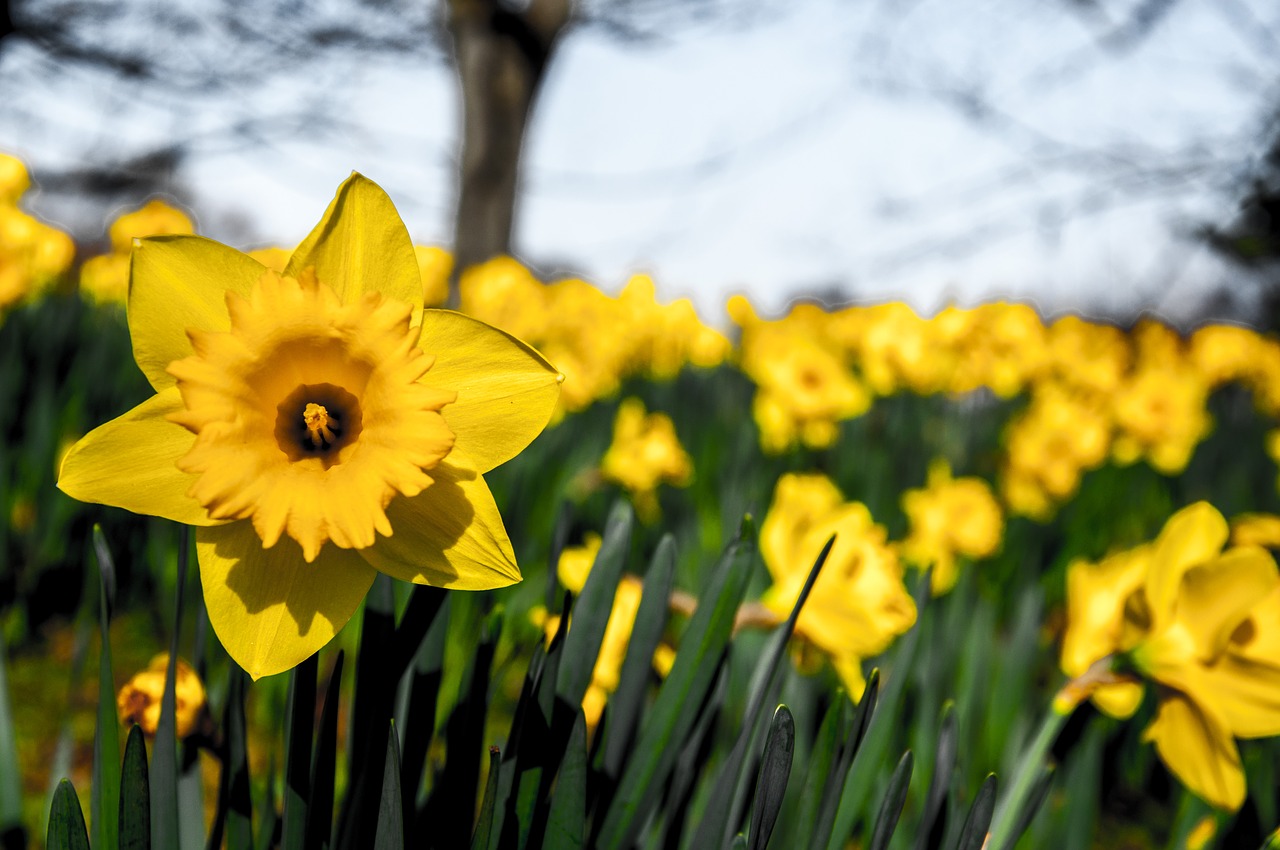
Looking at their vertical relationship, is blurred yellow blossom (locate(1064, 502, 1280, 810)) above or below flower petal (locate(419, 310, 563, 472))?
below

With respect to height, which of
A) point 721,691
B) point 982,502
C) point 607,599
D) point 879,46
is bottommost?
point 982,502

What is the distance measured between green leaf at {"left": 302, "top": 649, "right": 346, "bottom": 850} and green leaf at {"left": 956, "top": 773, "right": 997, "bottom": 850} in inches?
19.3

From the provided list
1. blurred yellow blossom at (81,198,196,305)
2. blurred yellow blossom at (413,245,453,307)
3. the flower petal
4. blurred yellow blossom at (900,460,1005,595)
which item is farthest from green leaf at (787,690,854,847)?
blurred yellow blossom at (81,198,196,305)

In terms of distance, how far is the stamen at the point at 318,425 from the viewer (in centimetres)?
74

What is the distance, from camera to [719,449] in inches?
115

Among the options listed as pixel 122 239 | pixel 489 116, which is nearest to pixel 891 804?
pixel 122 239

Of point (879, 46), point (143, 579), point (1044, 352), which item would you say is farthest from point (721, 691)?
point (879, 46)

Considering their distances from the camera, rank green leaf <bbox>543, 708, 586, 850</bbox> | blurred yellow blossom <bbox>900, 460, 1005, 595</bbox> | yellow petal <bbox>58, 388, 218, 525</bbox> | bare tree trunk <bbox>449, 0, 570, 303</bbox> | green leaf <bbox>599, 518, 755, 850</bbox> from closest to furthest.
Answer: yellow petal <bbox>58, 388, 218, 525</bbox> → green leaf <bbox>543, 708, 586, 850</bbox> → green leaf <bbox>599, 518, 755, 850</bbox> → blurred yellow blossom <bbox>900, 460, 1005, 595</bbox> → bare tree trunk <bbox>449, 0, 570, 303</bbox>

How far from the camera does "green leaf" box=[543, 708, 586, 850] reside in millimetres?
725

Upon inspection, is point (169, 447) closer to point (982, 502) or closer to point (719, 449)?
point (982, 502)

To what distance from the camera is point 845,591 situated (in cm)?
112

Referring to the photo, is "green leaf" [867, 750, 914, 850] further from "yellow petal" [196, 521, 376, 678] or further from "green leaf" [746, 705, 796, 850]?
"yellow petal" [196, 521, 376, 678]

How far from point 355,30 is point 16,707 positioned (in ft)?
26.3

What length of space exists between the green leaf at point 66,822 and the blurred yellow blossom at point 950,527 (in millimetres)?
1593
